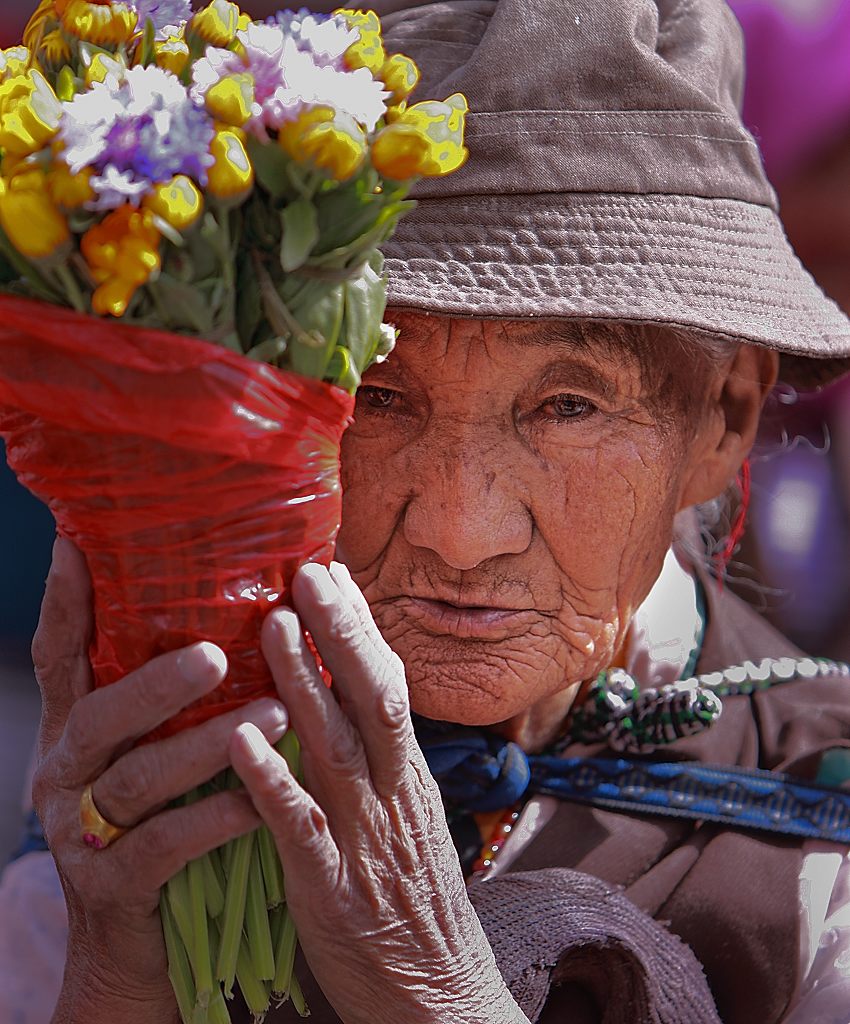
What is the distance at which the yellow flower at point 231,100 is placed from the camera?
3.79 feet

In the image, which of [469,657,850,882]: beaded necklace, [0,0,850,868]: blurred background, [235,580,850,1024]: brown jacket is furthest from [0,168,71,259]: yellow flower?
[0,0,850,868]: blurred background

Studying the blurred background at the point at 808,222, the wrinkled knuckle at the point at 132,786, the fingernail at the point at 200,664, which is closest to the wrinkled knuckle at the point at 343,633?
the fingernail at the point at 200,664

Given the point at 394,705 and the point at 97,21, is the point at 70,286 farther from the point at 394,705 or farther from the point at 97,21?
the point at 394,705

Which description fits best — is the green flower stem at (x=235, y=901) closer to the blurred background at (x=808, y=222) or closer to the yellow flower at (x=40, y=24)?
the yellow flower at (x=40, y=24)

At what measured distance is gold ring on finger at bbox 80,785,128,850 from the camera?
4.74ft

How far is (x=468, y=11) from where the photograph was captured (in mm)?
1858

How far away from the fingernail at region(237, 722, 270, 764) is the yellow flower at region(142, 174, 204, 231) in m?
0.52

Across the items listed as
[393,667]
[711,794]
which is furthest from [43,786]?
[711,794]

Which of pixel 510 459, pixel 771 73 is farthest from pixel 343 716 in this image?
pixel 771 73

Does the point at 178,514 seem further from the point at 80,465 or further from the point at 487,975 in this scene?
the point at 487,975

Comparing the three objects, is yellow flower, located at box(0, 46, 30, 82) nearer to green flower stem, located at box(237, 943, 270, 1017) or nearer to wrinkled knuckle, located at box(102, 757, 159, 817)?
wrinkled knuckle, located at box(102, 757, 159, 817)

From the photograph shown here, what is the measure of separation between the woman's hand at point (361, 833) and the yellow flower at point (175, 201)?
0.40 metres

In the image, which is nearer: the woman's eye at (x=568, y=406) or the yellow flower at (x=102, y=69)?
the yellow flower at (x=102, y=69)

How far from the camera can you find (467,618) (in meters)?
1.83
